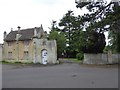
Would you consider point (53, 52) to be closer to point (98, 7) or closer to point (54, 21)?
point (98, 7)

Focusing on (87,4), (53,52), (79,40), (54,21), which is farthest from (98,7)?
(54,21)

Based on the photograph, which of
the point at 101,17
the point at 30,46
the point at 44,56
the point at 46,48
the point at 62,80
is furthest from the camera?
the point at 30,46

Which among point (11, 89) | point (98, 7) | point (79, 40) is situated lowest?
point (11, 89)

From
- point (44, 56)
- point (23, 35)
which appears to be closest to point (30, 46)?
point (23, 35)

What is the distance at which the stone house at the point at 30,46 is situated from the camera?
4522 cm

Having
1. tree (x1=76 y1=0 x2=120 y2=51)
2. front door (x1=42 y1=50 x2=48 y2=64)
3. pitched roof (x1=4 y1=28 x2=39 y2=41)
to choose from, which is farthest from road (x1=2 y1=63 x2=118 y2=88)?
pitched roof (x1=4 y1=28 x2=39 y2=41)

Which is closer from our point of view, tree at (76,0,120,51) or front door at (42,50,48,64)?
tree at (76,0,120,51)

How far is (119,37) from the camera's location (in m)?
38.6

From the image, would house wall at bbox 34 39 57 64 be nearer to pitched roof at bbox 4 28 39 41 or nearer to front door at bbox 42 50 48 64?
front door at bbox 42 50 48 64

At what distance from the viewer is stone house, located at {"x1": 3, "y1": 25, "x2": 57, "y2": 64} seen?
45219mm

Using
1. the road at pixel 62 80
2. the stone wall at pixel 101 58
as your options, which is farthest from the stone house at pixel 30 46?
the road at pixel 62 80

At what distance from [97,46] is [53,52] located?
30.9 ft

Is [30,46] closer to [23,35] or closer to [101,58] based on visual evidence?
[23,35]

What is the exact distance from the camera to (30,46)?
4962 cm
